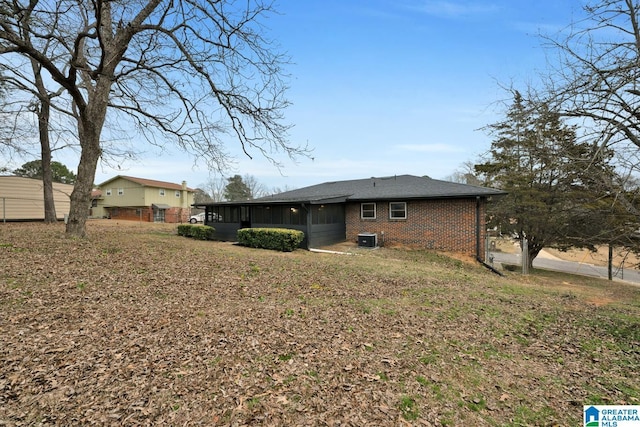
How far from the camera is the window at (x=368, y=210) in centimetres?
1509

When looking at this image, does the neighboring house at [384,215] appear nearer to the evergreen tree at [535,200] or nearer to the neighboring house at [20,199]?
the evergreen tree at [535,200]

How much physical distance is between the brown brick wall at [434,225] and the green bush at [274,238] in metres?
4.43

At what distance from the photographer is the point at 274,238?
12.7m

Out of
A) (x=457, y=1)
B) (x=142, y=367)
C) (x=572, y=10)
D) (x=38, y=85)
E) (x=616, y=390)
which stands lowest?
(x=616, y=390)

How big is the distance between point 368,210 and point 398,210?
5.53 ft

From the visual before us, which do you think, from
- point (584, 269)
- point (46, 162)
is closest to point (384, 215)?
point (584, 269)

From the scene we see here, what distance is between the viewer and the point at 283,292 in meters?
5.88

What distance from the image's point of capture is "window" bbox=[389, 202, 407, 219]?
554 inches

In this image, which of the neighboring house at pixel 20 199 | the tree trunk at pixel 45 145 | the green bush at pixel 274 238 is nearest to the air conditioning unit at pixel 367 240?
the green bush at pixel 274 238

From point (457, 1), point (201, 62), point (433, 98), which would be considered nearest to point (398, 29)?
point (457, 1)

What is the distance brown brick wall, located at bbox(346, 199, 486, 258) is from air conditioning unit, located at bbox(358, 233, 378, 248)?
0.66 meters

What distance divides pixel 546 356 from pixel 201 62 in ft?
30.9

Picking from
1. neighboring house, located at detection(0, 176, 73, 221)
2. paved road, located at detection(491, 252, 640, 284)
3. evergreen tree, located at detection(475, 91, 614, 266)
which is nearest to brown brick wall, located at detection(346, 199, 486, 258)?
evergreen tree, located at detection(475, 91, 614, 266)

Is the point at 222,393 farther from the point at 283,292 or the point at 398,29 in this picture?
the point at 398,29
